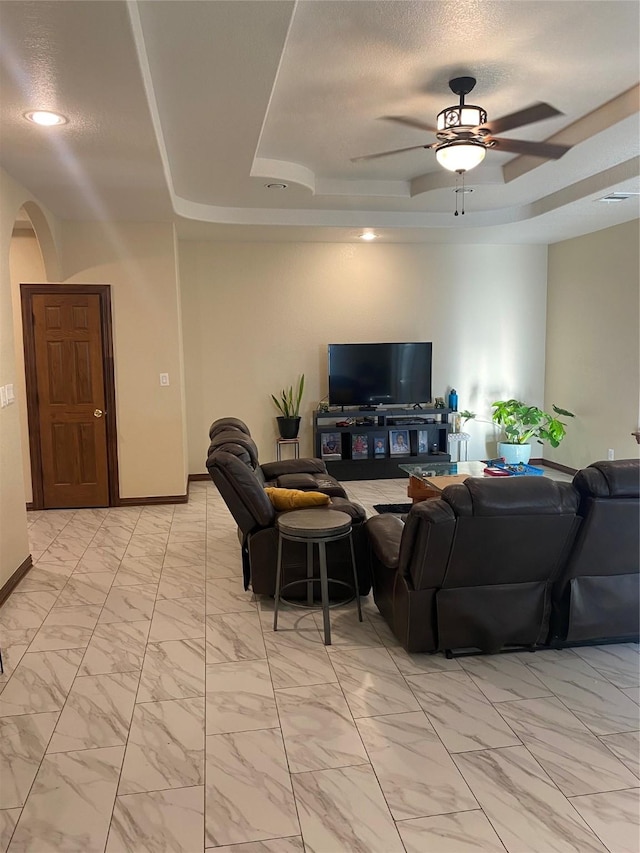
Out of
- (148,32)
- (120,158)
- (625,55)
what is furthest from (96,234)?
(625,55)

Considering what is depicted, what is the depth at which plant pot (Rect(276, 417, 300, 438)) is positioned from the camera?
686 cm

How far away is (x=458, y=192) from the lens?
553cm

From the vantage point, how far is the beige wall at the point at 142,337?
560cm

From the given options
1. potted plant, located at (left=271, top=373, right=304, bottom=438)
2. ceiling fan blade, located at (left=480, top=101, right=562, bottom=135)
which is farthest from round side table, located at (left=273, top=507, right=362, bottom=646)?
potted plant, located at (left=271, top=373, right=304, bottom=438)

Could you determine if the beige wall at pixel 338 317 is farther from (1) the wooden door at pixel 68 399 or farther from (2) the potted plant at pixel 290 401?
(1) the wooden door at pixel 68 399

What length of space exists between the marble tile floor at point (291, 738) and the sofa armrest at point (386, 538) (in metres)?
0.44

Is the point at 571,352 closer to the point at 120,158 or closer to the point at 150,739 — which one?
the point at 120,158

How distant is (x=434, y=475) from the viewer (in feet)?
17.1

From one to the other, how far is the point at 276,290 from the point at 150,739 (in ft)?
17.5

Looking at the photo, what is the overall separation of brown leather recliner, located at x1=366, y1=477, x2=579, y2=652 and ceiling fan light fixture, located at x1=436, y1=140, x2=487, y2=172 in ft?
6.37

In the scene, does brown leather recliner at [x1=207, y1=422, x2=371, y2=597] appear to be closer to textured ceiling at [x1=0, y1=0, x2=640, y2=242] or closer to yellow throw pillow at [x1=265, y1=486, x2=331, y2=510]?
yellow throw pillow at [x1=265, y1=486, x2=331, y2=510]

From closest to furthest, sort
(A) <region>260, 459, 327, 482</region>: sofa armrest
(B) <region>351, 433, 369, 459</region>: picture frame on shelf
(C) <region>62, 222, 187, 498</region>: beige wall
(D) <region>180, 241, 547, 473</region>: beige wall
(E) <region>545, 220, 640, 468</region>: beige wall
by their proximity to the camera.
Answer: (A) <region>260, 459, 327, 482</region>: sofa armrest, (C) <region>62, 222, 187, 498</region>: beige wall, (E) <region>545, 220, 640, 468</region>: beige wall, (D) <region>180, 241, 547, 473</region>: beige wall, (B) <region>351, 433, 369, 459</region>: picture frame on shelf

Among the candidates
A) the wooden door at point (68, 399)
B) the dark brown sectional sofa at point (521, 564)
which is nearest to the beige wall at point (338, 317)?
the wooden door at point (68, 399)

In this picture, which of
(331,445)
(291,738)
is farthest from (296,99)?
(331,445)
